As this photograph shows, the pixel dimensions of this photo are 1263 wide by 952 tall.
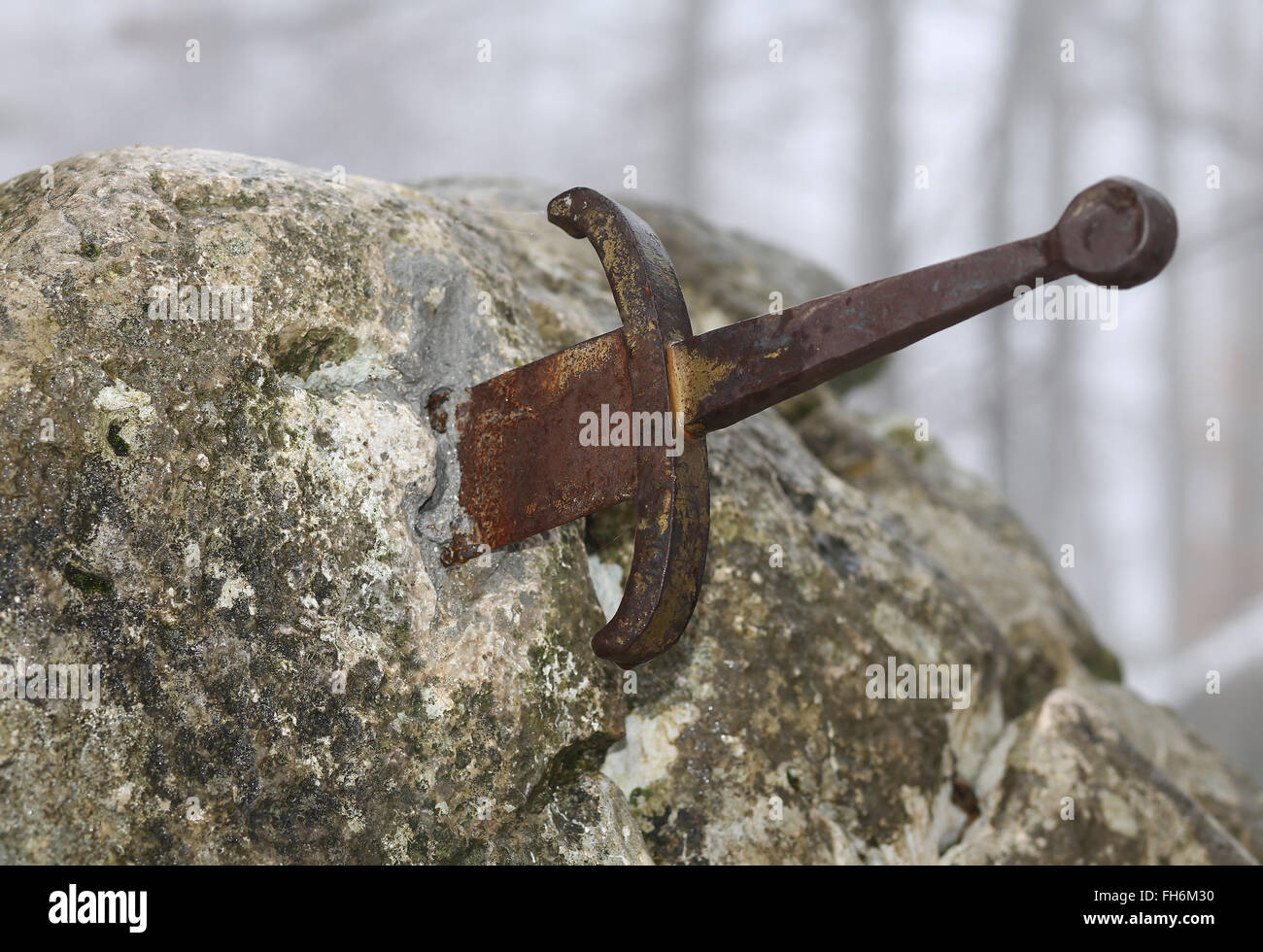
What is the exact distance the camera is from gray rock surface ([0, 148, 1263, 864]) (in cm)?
127

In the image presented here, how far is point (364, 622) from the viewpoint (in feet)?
4.63

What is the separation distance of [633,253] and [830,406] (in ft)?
5.89

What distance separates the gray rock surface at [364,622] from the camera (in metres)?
1.27

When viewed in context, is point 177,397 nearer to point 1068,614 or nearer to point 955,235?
point 1068,614

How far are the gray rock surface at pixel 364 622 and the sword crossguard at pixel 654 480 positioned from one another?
0.95 ft

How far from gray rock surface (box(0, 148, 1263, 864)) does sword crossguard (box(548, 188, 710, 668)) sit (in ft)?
0.95

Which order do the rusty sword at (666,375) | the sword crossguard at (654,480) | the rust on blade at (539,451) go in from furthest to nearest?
the rust on blade at (539,451)
the sword crossguard at (654,480)
the rusty sword at (666,375)

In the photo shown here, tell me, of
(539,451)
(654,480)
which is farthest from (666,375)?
(539,451)

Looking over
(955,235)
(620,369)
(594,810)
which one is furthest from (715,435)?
(955,235)

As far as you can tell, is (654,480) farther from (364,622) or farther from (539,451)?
(364,622)

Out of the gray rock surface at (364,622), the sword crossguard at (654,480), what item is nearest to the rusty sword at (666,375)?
the sword crossguard at (654,480)

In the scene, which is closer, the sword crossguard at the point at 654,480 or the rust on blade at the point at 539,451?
the sword crossguard at the point at 654,480

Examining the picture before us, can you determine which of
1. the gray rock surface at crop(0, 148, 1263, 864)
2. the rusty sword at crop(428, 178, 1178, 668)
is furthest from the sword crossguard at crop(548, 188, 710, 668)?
the gray rock surface at crop(0, 148, 1263, 864)

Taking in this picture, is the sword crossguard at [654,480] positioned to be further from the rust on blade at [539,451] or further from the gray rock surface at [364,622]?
the gray rock surface at [364,622]
